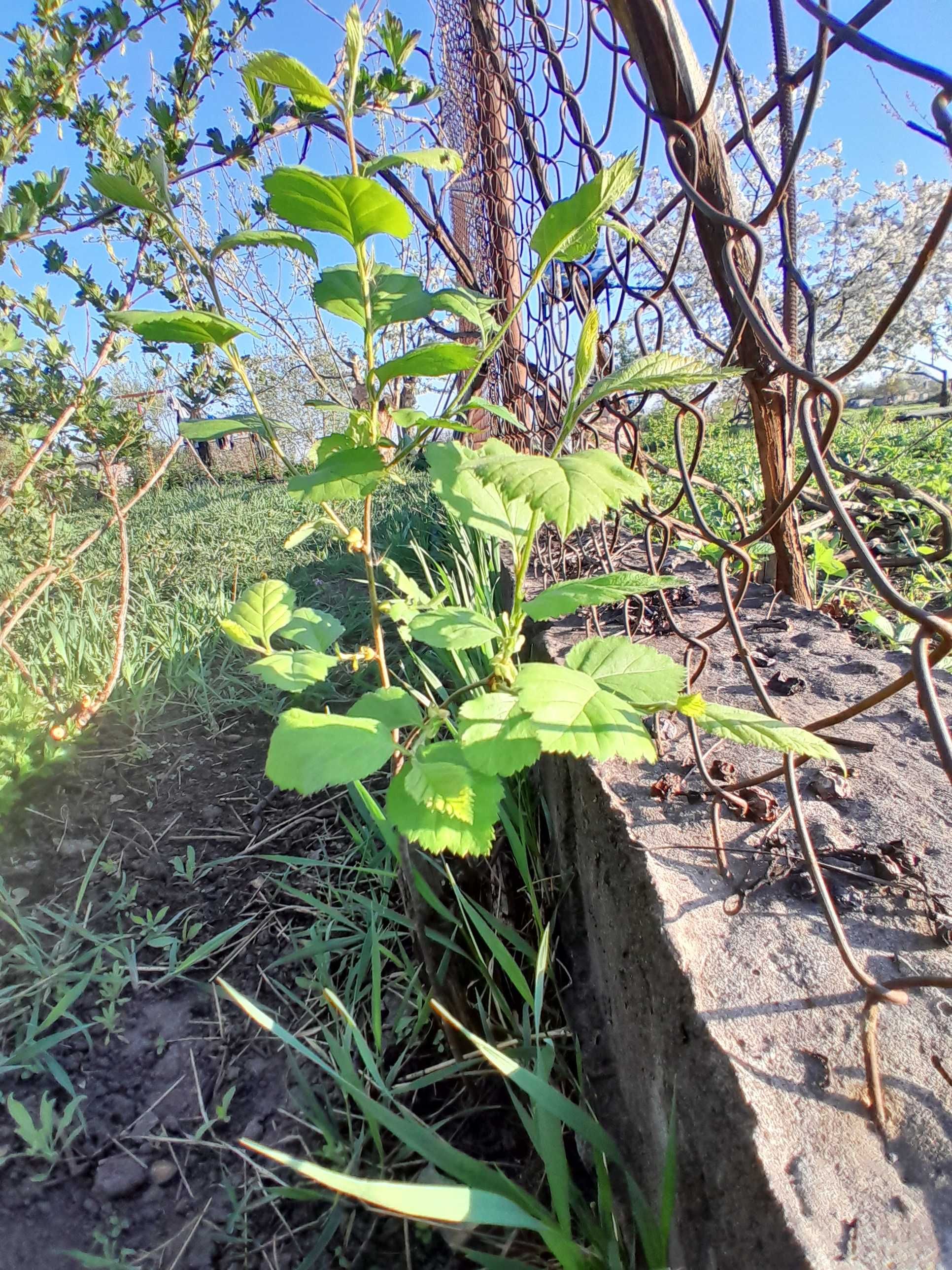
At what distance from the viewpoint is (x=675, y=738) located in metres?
0.99

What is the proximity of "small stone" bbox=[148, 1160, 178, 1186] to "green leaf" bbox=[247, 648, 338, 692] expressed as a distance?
2.46 ft

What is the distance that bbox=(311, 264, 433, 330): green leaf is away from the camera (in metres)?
0.72

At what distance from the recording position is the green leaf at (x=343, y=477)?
2.21 ft

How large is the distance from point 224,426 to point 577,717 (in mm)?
546

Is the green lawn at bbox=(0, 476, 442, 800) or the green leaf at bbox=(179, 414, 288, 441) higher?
the green leaf at bbox=(179, 414, 288, 441)

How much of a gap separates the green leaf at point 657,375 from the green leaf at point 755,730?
320mm

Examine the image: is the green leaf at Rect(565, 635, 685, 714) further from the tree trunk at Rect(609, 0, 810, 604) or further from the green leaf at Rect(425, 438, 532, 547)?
the tree trunk at Rect(609, 0, 810, 604)

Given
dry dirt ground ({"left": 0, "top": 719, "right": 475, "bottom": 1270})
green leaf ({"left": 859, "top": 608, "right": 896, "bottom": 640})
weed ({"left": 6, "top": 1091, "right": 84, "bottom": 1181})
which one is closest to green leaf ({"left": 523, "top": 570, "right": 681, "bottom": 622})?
dry dirt ground ({"left": 0, "top": 719, "right": 475, "bottom": 1270})

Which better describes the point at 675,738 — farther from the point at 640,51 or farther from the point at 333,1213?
the point at 640,51

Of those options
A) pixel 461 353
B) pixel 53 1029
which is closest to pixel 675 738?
pixel 461 353

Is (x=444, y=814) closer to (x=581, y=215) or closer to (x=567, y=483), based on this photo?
(x=567, y=483)

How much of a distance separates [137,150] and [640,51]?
1263 mm

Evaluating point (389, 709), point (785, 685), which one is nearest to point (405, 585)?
point (389, 709)

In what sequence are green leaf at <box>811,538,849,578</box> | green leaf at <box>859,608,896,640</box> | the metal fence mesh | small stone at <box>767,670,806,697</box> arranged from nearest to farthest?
the metal fence mesh
small stone at <box>767,670,806,697</box>
green leaf at <box>859,608,896,640</box>
green leaf at <box>811,538,849,578</box>
